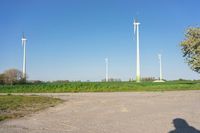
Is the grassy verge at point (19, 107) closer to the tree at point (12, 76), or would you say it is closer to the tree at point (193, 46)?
the tree at point (193, 46)

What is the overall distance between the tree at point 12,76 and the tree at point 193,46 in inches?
1630

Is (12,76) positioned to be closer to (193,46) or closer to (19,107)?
(193,46)

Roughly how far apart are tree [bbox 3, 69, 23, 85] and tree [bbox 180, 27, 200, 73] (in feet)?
136

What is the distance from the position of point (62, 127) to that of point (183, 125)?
164 inches

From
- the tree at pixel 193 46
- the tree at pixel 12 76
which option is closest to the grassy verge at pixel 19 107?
the tree at pixel 193 46

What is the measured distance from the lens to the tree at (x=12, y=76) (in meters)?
82.9

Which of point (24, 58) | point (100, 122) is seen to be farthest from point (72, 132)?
point (24, 58)

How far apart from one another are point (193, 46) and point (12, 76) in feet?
164

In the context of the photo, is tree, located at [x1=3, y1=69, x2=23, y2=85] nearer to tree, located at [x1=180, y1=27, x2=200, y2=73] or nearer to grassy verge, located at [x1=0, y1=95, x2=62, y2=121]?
tree, located at [x1=180, y1=27, x2=200, y2=73]

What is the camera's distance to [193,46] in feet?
175

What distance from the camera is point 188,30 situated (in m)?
54.5

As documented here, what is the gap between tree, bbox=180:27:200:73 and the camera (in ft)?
173

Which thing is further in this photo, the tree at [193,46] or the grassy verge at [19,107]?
the tree at [193,46]

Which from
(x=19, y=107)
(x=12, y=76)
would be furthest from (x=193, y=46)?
(x=12, y=76)
